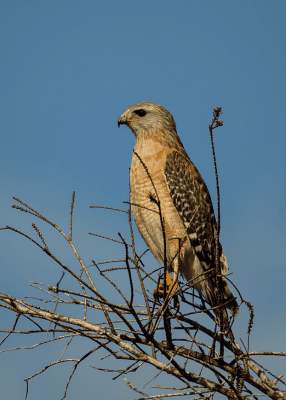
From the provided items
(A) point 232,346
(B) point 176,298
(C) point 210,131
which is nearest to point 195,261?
(B) point 176,298

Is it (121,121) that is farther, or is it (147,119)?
(121,121)

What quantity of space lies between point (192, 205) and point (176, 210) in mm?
206

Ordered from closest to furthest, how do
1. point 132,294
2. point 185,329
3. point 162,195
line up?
point 132,294
point 185,329
point 162,195

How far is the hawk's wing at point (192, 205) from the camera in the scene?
4.77 m

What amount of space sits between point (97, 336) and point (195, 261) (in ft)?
6.66

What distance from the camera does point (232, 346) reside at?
3.85m

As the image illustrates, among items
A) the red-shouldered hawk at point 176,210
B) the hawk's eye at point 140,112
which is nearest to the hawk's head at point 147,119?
the hawk's eye at point 140,112

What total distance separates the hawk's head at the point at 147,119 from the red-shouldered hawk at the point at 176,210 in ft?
0.95

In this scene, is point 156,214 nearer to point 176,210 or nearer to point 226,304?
point 176,210

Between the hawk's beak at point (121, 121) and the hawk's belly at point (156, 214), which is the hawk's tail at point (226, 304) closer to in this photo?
the hawk's belly at point (156, 214)

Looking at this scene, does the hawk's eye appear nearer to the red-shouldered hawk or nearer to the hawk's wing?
the red-shouldered hawk

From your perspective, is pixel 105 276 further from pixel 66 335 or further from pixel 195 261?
pixel 195 261

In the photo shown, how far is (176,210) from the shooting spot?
4.79 meters

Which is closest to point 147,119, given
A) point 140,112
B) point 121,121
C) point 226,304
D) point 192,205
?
point 140,112
